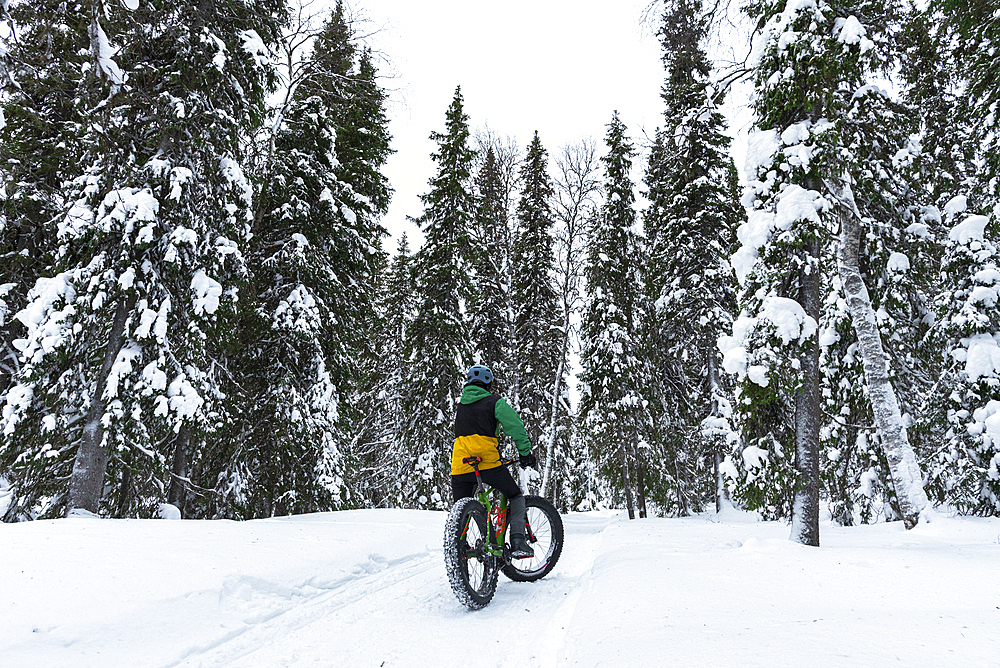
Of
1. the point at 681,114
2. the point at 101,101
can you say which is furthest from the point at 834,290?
the point at 101,101

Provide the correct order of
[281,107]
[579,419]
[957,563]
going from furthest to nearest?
[579,419] → [281,107] → [957,563]

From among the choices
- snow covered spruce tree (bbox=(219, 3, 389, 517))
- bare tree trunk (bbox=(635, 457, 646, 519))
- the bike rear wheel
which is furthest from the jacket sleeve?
bare tree trunk (bbox=(635, 457, 646, 519))

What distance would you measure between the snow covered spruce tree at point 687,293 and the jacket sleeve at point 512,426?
13.3 m

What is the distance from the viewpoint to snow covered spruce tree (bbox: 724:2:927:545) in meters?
7.77

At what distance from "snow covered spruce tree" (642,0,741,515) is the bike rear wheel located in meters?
13.5

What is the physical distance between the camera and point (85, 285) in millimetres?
8977

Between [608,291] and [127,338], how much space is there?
48.0ft

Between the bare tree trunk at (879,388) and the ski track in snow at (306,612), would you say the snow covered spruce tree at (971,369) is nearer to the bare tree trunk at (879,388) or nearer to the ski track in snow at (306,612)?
the bare tree trunk at (879,388)

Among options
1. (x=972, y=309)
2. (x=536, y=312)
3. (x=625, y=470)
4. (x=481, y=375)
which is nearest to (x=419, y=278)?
(x=536, y=312)

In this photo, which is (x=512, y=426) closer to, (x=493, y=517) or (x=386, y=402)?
(x=493, y=517)

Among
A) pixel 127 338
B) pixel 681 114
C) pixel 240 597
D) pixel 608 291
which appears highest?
pixel 681 114

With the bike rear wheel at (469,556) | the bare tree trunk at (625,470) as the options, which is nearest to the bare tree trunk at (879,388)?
the bike rear wheel at (469,556)

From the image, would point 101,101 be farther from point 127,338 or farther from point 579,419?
point 579,419

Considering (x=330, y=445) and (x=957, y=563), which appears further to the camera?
(x=330, y=445)
